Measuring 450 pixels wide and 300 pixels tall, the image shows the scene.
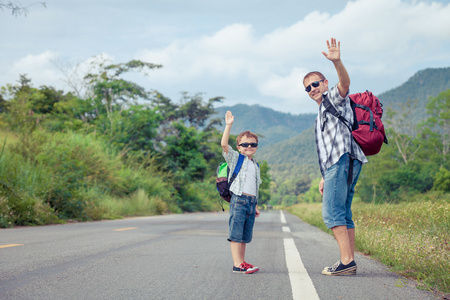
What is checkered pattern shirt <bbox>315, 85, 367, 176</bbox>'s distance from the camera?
4.23m

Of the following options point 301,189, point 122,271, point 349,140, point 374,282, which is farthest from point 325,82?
point 301,189

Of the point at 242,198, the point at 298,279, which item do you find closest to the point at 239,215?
the point at 242,198

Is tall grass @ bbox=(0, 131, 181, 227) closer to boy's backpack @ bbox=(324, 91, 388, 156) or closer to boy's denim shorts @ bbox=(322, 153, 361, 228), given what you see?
boy's denim shorts @ bbox=(322, 153, 361, 228)

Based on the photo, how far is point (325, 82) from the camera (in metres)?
4.60

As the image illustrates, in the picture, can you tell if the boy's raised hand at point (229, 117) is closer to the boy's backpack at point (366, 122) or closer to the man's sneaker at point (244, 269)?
the boy's backpack at point (366, 122)

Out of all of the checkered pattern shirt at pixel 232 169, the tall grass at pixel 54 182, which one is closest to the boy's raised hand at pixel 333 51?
the checkered pattern shirt at pixel 232 169

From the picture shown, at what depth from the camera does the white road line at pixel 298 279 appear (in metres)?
3.49

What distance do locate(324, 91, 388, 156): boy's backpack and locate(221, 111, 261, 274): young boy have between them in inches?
38.2

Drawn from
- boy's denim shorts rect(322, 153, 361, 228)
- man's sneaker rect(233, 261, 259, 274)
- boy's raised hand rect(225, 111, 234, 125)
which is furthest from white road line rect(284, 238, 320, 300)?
boy's raised hand rect(225, 111, 234, 125)

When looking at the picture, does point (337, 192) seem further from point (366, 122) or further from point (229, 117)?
point (229, 117)

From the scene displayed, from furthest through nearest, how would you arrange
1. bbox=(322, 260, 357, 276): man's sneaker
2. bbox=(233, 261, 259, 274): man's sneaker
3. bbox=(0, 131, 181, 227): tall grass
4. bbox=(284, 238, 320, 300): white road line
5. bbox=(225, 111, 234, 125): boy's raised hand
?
1. bbox=(0, 131, 181, 227): tall grass
2. bbox=(225, 111, 234, 125): boy's raised hand
3. bbox=(233, 261, 259, 274): man's sneaker
4. bbox=(322, 260, 357, 276): man's sneaker
5. bbox=(284, 238, 320, 300): white road line

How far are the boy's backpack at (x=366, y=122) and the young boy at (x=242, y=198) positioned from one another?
0.97 m

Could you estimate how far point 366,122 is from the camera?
164 inches

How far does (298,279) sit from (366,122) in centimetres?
158
